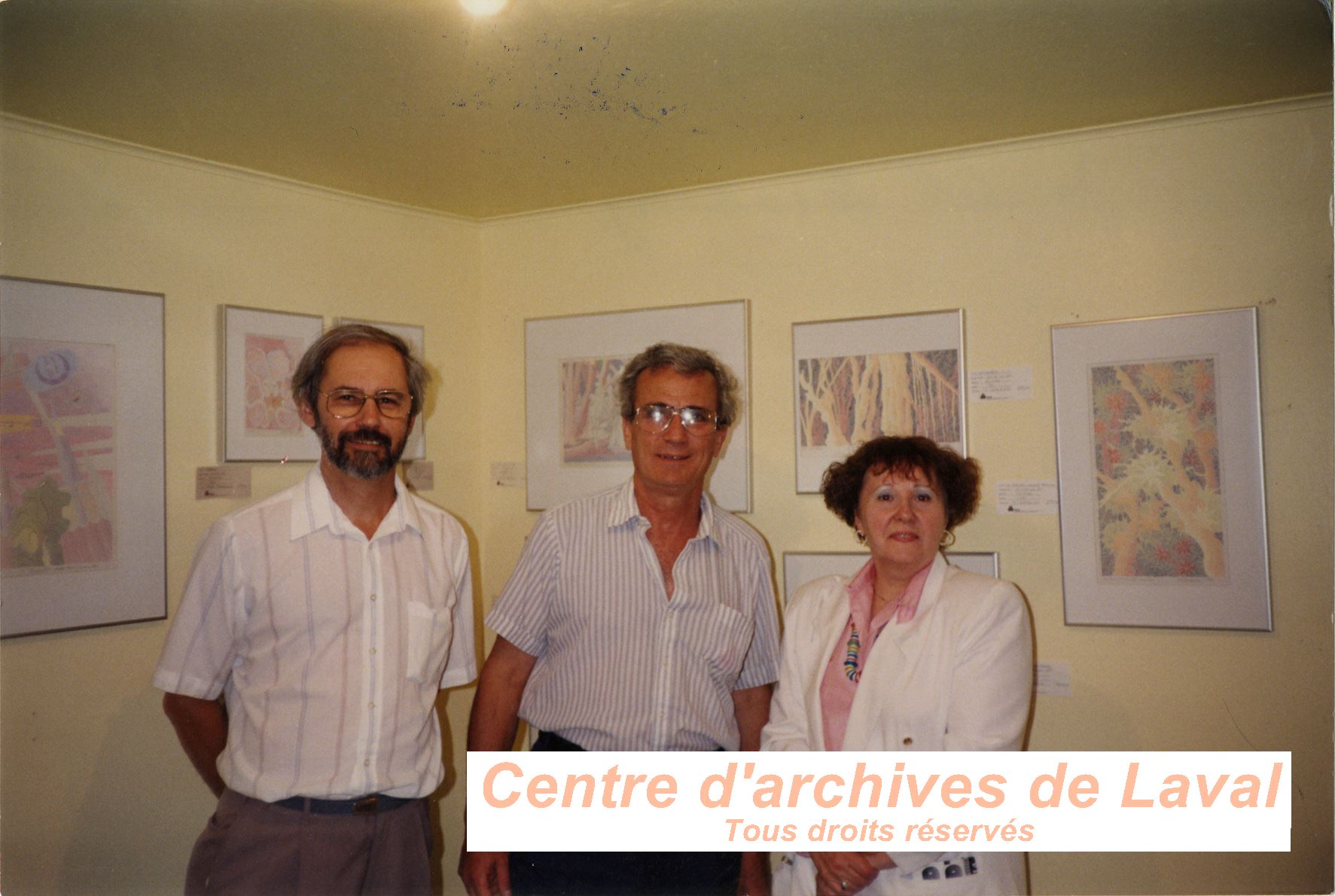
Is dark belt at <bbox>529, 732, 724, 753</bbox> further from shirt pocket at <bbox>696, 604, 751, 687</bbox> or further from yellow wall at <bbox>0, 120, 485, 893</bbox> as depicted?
yellow wall at <bbox>0, 120, 485, 893</bbox>

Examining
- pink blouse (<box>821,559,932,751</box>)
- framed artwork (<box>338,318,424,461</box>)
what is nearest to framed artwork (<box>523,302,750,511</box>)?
framed artwork (<box>338,318,424,461</box>)

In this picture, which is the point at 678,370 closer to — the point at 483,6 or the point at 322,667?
the point at 483,6

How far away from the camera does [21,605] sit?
136 centimetres

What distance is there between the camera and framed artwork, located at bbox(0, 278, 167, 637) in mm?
1354

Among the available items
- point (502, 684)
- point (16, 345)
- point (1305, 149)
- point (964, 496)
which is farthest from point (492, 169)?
point (1305, 149)

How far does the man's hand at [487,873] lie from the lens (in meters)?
1.52

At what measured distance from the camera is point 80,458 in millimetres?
1393

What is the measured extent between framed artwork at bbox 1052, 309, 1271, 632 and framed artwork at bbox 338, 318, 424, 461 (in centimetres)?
146

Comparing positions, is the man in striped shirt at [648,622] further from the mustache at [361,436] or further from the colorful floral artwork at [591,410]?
the mustache at [361,436]

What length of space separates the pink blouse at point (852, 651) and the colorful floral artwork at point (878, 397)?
445 millimetres

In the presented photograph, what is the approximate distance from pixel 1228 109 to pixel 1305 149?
0.51ft

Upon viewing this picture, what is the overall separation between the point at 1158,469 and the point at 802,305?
0.82 metres

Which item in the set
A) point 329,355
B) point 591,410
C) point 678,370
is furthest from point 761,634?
point 329,355

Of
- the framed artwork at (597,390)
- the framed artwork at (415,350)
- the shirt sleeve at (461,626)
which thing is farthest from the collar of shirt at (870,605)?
the framed artwork at (415,350)
